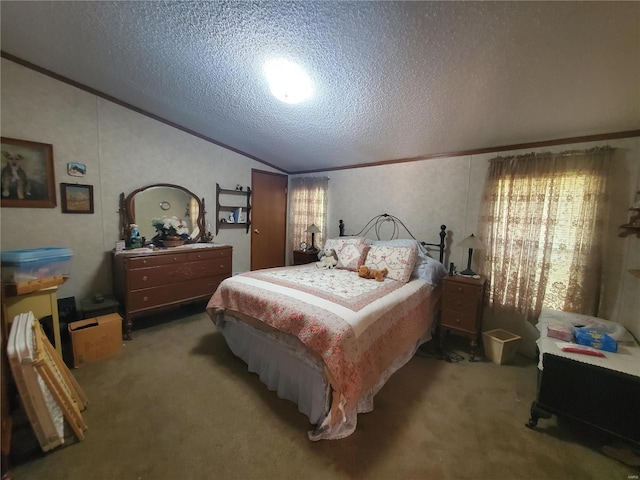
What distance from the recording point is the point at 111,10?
1.68 m

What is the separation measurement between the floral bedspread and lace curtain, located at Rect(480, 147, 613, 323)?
0.84m

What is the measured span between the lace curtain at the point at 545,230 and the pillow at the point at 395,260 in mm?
841

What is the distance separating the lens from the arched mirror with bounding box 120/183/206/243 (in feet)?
9.94

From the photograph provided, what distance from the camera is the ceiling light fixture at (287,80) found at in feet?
6.23

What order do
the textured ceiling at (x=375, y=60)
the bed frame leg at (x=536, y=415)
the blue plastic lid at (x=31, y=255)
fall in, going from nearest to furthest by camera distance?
the textured ceiling at (x=375, y=60), the bed frame leg at (x=536, y=415), the blue plastic lid at (x=31, y=255)

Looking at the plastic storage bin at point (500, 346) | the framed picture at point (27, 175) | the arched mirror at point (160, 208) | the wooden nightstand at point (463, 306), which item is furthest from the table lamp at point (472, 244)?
the framed picture at point (27, 175)

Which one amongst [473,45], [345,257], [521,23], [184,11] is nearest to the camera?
[521,23]

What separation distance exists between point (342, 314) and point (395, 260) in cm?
127

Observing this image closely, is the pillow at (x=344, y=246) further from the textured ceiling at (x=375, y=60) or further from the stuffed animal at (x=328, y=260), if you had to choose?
the textured ceiling at (x=375, y=60)

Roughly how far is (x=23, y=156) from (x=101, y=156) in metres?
0.58

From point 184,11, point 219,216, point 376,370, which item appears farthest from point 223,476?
point 219,216

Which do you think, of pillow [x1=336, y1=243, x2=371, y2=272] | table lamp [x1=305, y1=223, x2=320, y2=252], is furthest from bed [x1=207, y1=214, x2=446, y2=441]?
table lamp [x1=305, y1=223, x2=320, y2=252]

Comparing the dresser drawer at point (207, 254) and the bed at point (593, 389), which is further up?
the dresser drawer at point (207, 254)

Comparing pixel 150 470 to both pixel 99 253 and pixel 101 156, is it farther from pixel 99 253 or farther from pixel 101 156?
pixel 101 156
